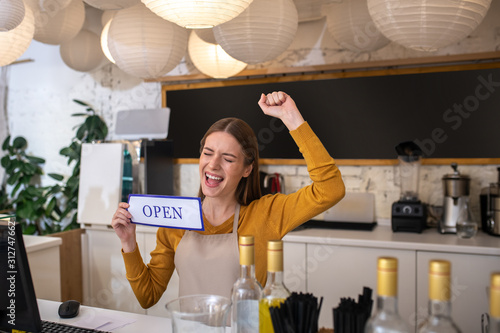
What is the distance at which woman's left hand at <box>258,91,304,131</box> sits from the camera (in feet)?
4.86

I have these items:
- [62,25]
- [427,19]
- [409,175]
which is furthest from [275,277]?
[409,175]

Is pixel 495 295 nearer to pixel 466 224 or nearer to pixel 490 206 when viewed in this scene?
pixel 466 224

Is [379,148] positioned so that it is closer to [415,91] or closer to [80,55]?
[415,91]

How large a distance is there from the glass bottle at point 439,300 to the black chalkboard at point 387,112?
2778 millimetres

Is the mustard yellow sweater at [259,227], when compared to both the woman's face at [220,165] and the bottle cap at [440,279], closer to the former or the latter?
the woman's face at [220,165]

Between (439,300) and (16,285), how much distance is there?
43.2 inches

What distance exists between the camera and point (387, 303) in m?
0.85

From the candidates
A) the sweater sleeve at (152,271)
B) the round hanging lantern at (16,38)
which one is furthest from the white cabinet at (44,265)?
the sweater sleeve at (152,271)

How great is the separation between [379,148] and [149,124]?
192cm

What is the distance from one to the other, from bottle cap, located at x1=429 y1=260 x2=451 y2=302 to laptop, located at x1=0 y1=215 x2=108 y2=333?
1044mm

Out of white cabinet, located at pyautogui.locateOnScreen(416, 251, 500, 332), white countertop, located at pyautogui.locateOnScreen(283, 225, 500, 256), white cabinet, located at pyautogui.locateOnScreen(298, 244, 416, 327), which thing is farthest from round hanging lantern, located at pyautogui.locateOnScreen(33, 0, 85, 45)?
white cabinet, located at pyautogui.locateOnScreen(416, 251, 500, 332)

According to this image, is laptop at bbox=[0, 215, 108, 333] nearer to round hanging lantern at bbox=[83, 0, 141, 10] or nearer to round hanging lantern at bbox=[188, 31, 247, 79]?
round hanging lantern at bbox=[83, 0, 141, 10]

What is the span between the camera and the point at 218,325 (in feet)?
3.49

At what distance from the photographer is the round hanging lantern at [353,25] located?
2.68 m
